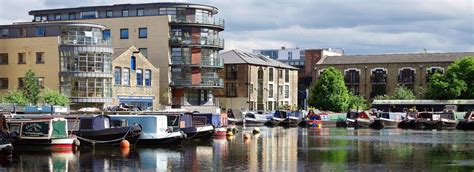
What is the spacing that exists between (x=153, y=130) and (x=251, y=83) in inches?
2523

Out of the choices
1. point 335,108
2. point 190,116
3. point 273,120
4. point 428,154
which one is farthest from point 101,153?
point 335,108

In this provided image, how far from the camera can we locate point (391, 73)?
138m

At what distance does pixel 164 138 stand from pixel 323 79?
7190 centimetres

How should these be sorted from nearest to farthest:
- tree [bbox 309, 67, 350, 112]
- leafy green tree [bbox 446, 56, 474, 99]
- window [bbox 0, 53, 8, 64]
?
window [bbox 0, 53, 8, 64], leafy green tree [bbox 446, 56, 474, 99], tree [bbox 309, 67, 350, 112]

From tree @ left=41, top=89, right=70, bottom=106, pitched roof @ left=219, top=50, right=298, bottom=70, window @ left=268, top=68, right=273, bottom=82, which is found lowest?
tree @ left=41, top=89, right=70, bottom=106

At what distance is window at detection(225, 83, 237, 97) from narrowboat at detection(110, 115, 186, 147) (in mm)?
63845

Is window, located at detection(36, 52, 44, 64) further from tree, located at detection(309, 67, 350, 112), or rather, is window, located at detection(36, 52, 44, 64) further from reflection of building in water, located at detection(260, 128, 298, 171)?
tree, located at detection(309, 67, 350, 112)

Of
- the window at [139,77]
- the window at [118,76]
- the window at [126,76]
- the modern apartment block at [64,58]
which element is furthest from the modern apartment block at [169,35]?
the modern apartment block at [64,58]

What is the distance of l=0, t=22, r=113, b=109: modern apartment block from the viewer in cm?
8238

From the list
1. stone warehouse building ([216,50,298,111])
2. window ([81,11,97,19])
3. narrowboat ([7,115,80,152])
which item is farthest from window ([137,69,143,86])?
narrowboat ([7,115,80,152])

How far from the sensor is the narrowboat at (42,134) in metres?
48.7

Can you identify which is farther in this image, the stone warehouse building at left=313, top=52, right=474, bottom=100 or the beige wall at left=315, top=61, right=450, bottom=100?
the stone warehouse building at left=313, top=52, right=474, bottom=100

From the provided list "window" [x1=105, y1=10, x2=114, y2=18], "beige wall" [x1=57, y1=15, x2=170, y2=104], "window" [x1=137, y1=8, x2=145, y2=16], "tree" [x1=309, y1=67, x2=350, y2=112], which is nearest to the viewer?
"beige wall" [x1=57, y1=15, x2=170, y2=104]

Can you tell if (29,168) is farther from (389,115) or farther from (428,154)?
(389,115)
